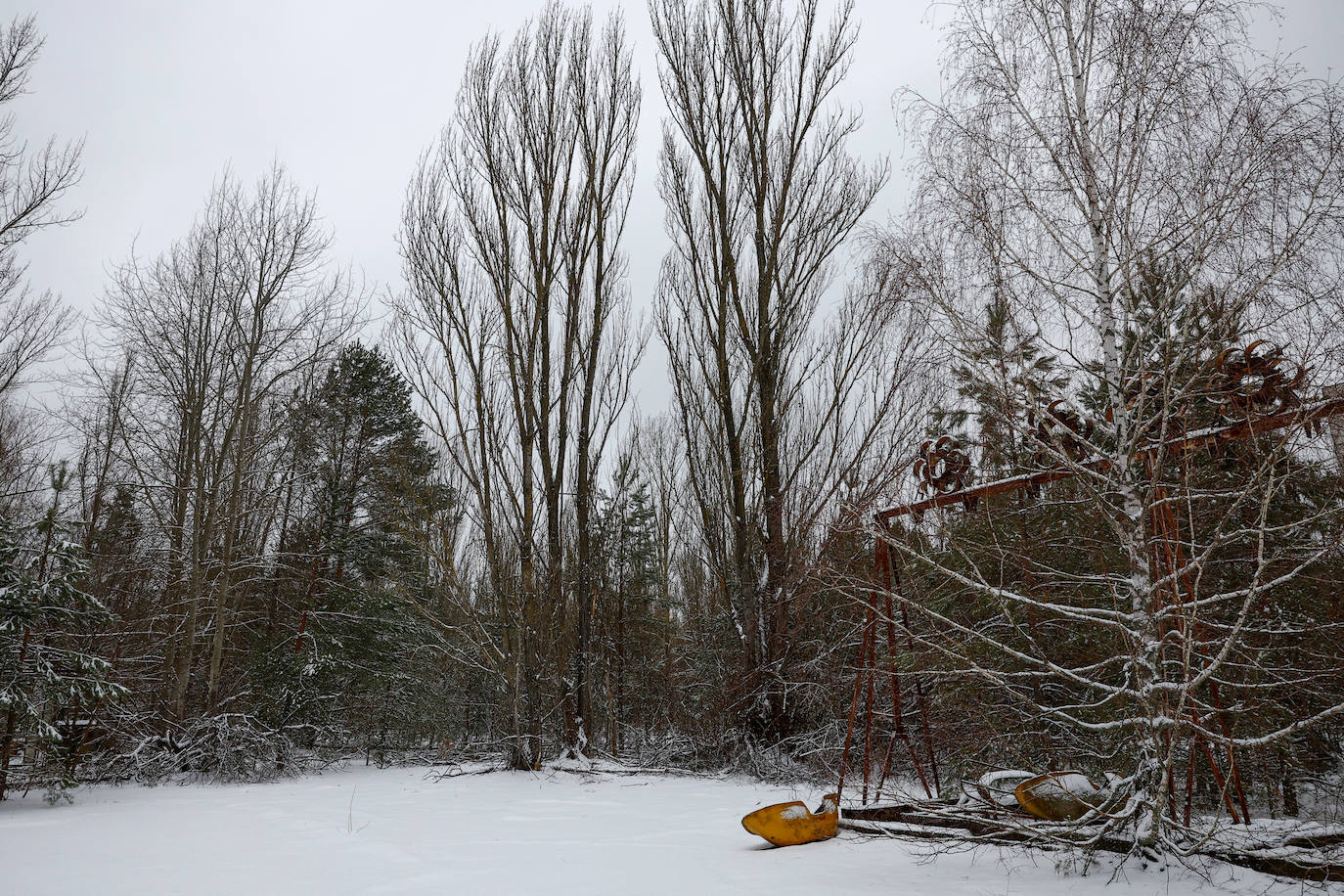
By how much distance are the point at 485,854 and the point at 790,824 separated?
187 cm

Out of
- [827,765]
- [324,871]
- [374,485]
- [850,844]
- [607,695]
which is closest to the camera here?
[324,871]

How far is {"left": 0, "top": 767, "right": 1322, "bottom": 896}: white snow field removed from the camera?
346 cm

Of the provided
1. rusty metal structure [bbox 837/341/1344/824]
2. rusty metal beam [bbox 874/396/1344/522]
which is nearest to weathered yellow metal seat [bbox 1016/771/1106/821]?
rusty metal structure [bbox 837/341/1344/824]

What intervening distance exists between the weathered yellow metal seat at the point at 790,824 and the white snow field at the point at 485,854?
0.31 feet

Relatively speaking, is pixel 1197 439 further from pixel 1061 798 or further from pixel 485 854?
pixel 485 854

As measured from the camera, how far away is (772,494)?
966 centimetres

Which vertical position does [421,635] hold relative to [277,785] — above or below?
above

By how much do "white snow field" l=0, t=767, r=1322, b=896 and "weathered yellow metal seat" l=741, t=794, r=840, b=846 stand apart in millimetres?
95

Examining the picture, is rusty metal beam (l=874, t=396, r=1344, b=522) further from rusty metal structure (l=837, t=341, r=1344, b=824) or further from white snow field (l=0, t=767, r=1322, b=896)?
white snow field (l=0, t=767, r=1322, b=896)

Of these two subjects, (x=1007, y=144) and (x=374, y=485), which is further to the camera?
(x=374, y=485)

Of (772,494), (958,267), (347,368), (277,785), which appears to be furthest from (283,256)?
(958,267)

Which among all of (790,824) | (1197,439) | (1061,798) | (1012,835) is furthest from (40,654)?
(1197,439)

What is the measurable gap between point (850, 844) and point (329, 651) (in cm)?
1096

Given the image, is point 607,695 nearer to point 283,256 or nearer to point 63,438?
point 283,256
